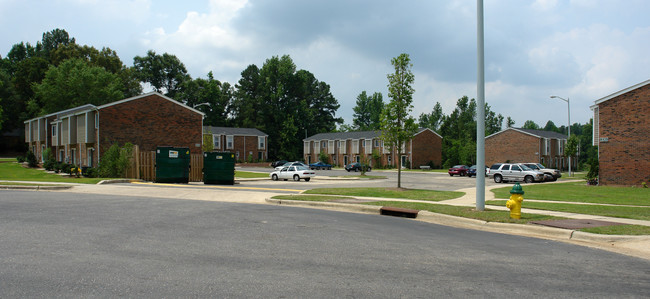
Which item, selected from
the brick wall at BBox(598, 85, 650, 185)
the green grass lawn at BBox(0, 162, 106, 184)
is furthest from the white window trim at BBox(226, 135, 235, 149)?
the brick wall at BBox(598, 85, 650, 185)

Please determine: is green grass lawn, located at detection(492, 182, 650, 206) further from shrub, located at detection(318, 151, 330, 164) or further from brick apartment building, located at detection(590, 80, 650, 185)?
shrub, located at detection(318, 151, 330, 164)

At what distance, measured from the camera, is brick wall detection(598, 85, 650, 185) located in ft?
91.5

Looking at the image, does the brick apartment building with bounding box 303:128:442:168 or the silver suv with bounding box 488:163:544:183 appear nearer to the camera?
the silver suv with bounding box 488:163:544:183

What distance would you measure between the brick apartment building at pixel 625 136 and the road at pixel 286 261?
78.5ft

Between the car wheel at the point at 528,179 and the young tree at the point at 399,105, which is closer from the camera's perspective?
the young tree at the point at 399,105

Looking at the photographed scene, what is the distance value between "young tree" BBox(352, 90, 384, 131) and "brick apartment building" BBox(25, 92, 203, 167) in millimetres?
80639

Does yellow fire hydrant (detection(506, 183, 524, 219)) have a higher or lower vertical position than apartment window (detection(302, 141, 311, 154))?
lower

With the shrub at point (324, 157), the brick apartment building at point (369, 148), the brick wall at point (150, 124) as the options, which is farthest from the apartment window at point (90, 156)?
the shrub at point (324, 157)

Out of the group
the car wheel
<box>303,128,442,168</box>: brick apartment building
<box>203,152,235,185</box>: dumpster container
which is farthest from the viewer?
<box>303,128,442,168</box>: brick apartment building

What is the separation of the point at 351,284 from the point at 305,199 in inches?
427

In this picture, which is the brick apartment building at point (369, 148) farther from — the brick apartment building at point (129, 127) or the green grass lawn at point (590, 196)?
the green grass lawn at point (590, 196)

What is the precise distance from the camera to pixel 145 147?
1581 inches

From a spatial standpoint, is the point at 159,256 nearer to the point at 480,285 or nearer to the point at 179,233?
the point at 179,233

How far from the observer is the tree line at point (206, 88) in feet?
260
